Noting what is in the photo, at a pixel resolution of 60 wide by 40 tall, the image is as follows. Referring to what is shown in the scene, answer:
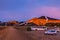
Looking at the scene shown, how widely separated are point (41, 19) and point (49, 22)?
33.7 ft

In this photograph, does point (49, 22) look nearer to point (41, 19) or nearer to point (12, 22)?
point (41, 19)

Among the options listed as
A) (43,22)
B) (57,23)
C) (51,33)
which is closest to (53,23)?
(57,23)

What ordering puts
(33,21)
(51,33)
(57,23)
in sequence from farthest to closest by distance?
(33,21), (57,23), (51,33)

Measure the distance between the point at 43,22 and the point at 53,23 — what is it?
11.7 m

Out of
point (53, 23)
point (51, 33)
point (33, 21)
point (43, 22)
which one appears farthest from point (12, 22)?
point (51, 33)

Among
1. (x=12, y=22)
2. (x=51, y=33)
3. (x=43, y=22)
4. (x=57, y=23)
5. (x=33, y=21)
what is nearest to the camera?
(x=51, y=33)

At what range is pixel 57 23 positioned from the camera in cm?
12950

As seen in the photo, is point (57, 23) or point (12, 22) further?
point (12, 22)

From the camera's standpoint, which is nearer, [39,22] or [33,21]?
[39,22]

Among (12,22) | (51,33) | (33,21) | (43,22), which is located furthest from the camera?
(12,22)

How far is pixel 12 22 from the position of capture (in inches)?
7249

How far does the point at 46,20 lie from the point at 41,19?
789cm

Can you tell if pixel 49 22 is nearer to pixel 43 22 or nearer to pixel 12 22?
pixel 43 22

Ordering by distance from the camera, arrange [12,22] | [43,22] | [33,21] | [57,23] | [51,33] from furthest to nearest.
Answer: [12,22]
[33,21]
[43,22]
[57,23]
[51,33]
